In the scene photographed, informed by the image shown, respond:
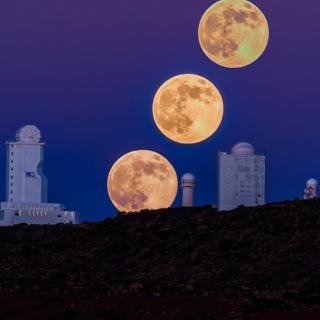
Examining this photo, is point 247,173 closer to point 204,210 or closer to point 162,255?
point 204,210

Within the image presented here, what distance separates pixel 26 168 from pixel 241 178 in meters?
85.5

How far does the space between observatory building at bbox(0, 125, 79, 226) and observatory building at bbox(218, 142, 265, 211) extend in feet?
245

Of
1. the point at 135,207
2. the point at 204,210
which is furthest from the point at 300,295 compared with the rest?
the point at 135,207

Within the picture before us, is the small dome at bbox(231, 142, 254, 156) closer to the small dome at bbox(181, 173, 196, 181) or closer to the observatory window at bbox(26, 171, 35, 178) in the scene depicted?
the small dome at bbox(181, 173, 196, 181)

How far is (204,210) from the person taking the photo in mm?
81062

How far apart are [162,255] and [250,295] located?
24216mm

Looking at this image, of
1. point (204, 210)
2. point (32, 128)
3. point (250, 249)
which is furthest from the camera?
point (32, 128)

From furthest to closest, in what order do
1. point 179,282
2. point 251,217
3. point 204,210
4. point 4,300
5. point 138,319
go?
point 204,210 → point 251,217 → point 179,282 → point 4,300 → point 138,319

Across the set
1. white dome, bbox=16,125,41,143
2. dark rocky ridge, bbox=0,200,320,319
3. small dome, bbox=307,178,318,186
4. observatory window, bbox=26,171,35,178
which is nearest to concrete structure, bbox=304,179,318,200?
small dome, bbox=307,178,318,186

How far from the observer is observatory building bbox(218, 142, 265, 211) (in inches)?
3381

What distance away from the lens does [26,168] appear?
552 feet

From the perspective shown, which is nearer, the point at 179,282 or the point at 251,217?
the point at 179,282

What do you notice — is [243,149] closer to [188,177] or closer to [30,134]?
[188,177]

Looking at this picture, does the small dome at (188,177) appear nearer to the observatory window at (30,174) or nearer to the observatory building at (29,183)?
the observatory building at (29,183)
